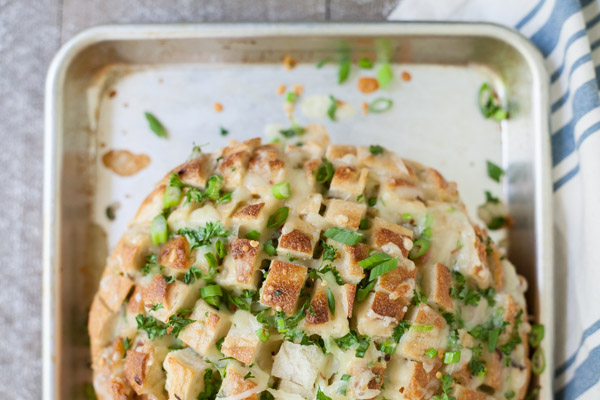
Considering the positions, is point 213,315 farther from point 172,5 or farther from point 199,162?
point 172,5

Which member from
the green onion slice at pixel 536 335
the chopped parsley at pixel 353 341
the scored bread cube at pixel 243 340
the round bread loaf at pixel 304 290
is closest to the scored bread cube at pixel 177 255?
the round bread loaf at pixel 304 290

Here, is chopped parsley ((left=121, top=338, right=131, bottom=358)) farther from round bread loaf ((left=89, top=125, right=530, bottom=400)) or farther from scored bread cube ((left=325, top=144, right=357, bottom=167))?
scored bread cube ((left=325, top=144, right=357, bottom=167))

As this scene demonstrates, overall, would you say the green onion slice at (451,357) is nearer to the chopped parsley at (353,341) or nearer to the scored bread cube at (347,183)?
the chopped parsley at (353,341)

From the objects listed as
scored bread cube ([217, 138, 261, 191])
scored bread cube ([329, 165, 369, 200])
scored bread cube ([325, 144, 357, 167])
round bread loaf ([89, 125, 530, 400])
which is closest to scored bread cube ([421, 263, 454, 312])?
round bread loaf ([89, 125, 530, 400])

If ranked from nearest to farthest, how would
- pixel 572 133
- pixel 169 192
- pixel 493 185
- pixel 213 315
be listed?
pixel 213 315 → pixel 169 192 → pixel 572 133 → pixel 493 185

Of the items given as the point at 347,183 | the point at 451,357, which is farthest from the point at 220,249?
the point at 451,357

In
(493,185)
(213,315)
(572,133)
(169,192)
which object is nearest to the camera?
(213,315)

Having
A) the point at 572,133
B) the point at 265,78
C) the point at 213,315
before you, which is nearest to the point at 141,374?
the point at 213,315
